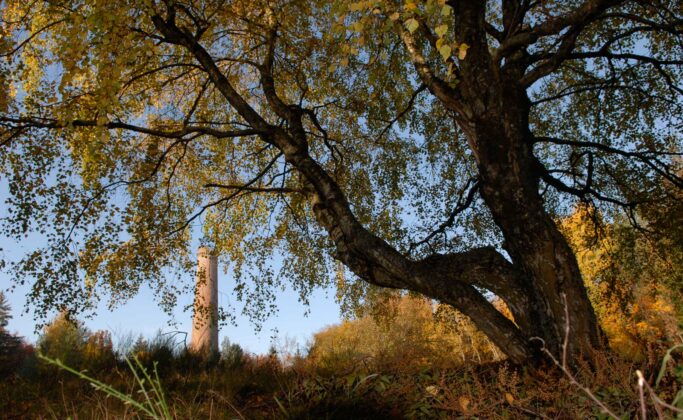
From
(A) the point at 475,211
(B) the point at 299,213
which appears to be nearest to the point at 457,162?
(A) the point at 475,211

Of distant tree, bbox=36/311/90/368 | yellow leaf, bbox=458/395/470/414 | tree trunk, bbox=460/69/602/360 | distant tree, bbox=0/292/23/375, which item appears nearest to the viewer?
yellow leaf, bbox=458/395/470/414

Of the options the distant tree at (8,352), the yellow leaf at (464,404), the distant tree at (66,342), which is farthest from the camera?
the distant tree at (8,352)

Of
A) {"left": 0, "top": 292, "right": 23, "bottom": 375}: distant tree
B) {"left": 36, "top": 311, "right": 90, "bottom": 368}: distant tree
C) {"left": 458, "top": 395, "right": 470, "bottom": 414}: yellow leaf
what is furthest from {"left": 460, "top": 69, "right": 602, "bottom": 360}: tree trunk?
{"left": 0, "top": 292, "right": 23, "bottom": 375}: distant tree

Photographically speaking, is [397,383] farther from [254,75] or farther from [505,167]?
[254,75]

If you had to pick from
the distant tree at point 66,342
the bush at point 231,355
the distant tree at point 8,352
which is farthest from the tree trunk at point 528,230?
the distant tree at point 8,352

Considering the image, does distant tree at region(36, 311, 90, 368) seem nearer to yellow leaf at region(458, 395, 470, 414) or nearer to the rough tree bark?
the rough tree bark

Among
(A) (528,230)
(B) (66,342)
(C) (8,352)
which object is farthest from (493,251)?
(C) (8,352)

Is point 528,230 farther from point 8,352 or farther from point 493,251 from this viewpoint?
point 8,352

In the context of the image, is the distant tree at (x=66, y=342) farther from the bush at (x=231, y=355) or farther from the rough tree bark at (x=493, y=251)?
the rough tree bark at (x=493, y=251)

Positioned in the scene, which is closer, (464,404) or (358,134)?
(464,404)

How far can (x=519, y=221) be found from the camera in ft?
20.6

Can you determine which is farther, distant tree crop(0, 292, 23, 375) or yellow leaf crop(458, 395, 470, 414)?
distant tree crop(0, 292, 23, 375)

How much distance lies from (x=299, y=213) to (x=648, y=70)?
27.7ft

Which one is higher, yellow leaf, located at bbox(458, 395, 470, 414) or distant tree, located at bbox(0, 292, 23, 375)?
distant tree, located at bbox(0, 292, 23, 375)
